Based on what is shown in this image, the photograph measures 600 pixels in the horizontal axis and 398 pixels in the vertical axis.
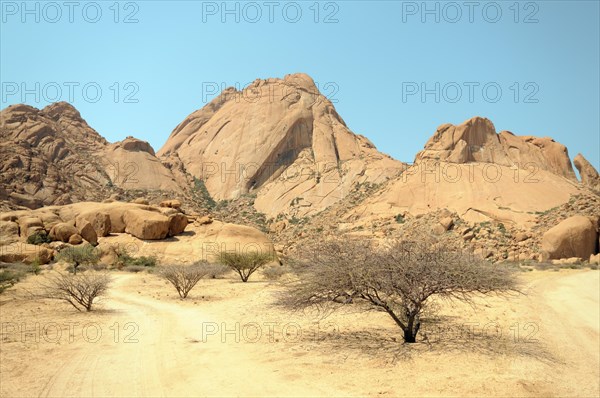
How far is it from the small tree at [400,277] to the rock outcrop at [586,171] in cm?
7645

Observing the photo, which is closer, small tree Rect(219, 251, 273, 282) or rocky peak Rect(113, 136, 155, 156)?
small tree Rect(219, 251, 273, 282)

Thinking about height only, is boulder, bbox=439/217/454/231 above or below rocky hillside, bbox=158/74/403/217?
below

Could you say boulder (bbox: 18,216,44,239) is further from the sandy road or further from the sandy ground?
the sandy road

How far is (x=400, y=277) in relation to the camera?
1070 cm

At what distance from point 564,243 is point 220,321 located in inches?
1533

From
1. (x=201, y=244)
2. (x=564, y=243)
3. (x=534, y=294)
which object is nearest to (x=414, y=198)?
(x=564, y=243)

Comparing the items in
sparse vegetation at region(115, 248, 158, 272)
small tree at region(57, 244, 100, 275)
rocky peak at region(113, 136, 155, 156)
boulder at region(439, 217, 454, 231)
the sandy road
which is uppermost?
rocky peak at region(113, 136, 155, 156)

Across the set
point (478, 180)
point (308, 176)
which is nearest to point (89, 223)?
point (308, 176)

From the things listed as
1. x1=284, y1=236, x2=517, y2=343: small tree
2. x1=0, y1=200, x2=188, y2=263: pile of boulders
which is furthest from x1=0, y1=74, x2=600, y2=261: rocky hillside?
x1=284, y1=236, x2=517, y2=343: small tree

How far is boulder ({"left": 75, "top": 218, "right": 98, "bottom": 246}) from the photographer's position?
141 feet

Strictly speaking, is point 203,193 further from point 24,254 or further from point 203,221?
point 24,254

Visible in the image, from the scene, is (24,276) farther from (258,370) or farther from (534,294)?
(534,294)

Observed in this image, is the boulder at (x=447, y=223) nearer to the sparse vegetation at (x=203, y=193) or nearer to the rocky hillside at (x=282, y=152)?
the rocky hillside at (x=282, y=152)

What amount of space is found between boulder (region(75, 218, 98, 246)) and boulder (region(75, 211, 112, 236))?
4.66 ft
